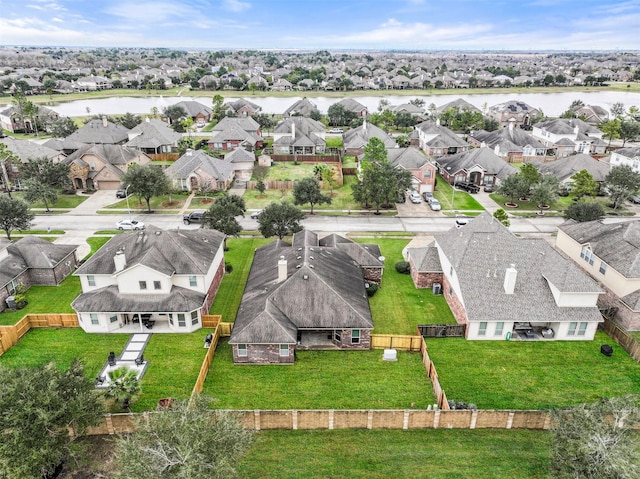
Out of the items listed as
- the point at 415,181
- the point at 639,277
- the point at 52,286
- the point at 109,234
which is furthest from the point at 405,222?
the point at 52,286

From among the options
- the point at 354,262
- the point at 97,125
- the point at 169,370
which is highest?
the point at 97,125

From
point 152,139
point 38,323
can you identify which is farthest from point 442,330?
point 152,139

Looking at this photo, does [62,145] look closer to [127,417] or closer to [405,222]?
[405,222]

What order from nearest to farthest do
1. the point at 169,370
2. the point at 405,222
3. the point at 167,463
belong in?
the point at 167,463
the point at 169,370
the point at 405,222

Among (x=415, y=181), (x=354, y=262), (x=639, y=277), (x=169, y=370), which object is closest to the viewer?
(x=169, y=370)

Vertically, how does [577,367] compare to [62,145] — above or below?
below

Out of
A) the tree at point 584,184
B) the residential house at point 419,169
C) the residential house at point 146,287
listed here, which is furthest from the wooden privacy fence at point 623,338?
the residential house at point 419,169
